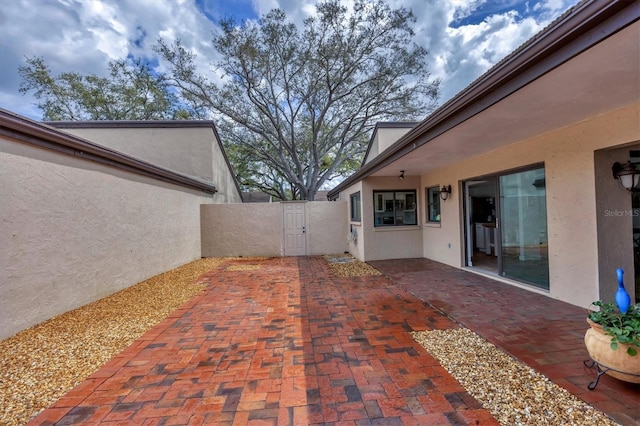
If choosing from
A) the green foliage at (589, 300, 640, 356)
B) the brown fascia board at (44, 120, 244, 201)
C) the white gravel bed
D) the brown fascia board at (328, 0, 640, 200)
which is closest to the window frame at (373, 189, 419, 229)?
the brown fascia board at (328, 0, 640, 200)

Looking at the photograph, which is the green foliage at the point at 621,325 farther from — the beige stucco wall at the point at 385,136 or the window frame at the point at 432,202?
the beige stucco wall at the point at 385,136

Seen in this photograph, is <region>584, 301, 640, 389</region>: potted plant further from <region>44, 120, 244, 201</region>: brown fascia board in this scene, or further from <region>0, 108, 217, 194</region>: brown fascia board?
<region>44, 120, 244, 201</region>: brown fascia board

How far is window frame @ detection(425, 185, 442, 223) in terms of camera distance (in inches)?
304

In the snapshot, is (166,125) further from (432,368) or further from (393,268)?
(432,368)

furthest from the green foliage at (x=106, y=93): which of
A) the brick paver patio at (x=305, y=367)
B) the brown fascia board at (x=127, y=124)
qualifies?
the brick paver patio at (x=305, y=367)

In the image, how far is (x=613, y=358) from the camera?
6.95 feet

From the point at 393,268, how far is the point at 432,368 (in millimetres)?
4592

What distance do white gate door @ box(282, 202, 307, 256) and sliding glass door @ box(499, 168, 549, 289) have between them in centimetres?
641

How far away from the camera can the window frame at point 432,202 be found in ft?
25.4

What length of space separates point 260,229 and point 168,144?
515 centimetres

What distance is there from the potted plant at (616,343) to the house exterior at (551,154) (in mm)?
1935

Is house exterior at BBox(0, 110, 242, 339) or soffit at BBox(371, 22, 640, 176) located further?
house exterior at BBox(0, 110, 242, 339)

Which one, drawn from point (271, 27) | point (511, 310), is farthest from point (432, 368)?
point (271, 27)

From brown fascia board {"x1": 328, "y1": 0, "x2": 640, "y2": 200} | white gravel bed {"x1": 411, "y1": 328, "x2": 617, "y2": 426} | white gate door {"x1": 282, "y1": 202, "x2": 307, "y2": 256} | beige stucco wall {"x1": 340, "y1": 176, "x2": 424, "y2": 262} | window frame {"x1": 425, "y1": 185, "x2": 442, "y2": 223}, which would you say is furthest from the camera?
white gate door {"x1": 282, "y1": 202, "x2": 307, "y2": 256}
